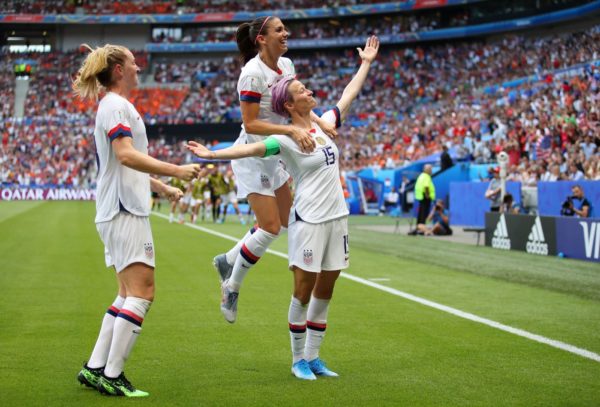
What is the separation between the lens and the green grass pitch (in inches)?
230

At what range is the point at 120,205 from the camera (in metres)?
5.77

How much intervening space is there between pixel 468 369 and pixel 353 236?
17.8 metres

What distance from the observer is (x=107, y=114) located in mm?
5707

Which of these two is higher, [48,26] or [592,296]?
[48,26]

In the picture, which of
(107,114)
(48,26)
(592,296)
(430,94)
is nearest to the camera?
(107,114)

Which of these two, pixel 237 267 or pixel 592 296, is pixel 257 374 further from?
pixel 592 296

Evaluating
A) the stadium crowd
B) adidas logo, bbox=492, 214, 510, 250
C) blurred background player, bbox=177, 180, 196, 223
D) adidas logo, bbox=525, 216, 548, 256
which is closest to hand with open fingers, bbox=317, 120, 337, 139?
adidas logo, bbox=525, 216, 548, 256

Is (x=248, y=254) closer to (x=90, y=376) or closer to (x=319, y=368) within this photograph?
(x=319, y=368)

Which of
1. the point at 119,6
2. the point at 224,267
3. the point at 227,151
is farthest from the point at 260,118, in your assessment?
the point at 119,6

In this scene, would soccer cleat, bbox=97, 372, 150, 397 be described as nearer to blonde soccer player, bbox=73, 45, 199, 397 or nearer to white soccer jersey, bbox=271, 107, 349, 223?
blonde soccer player, bbox=73, 45, 199, 397

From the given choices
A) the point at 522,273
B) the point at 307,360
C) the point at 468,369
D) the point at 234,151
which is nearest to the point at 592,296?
the point at 522,273

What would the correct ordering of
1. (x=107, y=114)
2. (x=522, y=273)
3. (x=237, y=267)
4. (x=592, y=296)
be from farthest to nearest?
1. (x=522, y=273)
2. (x=592, y=296)
3. (x=237, y=267)
4. (x=107, y=114)

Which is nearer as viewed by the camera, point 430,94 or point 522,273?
point 522,273

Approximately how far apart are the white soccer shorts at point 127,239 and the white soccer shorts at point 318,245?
1.14 metres
